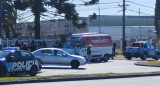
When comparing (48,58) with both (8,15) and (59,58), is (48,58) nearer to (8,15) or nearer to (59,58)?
(59,58)

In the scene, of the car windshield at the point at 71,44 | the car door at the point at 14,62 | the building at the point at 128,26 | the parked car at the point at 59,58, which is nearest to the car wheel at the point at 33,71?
the car door at the point at 14,62

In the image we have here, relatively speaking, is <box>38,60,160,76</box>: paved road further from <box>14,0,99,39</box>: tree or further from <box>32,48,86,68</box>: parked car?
<box>14,0,99,39</box>: tree

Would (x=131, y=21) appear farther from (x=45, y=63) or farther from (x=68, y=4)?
(x=45, y=63)

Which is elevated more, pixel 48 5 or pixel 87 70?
pixel 48 5

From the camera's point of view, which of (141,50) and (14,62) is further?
(141,50)

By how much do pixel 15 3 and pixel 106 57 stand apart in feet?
43.9

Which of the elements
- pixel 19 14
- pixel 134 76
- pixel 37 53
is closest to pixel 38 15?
pixel 19 14

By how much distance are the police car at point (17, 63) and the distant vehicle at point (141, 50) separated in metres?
19.8

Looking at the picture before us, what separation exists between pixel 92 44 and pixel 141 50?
6708 millimetres

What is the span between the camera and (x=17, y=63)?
2323 cm

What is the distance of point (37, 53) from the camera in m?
30.8

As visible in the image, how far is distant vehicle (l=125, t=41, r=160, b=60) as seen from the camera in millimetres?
42812

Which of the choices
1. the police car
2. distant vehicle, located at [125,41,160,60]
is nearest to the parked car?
the police car

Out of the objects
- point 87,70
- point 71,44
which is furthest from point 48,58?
point 71,44
